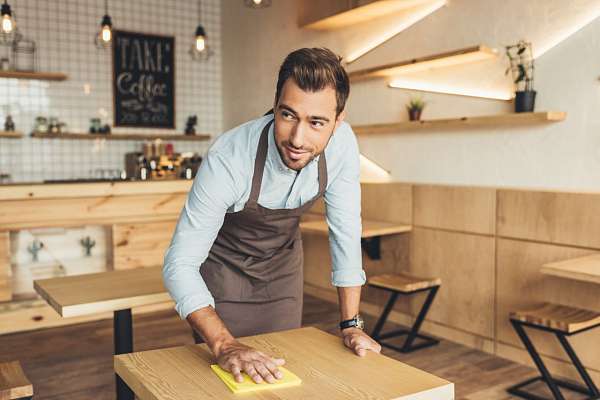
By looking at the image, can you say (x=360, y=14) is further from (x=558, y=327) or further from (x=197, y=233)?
(x=197, y=233)

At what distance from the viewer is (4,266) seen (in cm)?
434

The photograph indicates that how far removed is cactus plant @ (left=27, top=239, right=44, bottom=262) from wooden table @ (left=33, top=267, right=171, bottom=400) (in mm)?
1869

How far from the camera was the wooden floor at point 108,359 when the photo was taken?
3.33 meters

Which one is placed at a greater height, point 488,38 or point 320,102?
point 488,38

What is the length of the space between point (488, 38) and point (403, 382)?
303cm

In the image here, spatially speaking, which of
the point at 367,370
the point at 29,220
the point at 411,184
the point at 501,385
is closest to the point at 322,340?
the point at 367,370

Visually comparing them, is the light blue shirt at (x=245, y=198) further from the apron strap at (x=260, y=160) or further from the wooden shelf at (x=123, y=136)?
the wooden shelf at (x=123, y=136)

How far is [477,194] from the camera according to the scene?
12.8 feet

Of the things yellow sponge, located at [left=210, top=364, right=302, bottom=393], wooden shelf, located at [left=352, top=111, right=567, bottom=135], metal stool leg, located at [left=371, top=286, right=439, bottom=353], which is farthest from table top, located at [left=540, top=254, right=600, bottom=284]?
yellow sponge, located at [left=210, top=364, right=302, bottom=393]

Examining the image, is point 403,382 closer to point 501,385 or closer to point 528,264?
point 501,385

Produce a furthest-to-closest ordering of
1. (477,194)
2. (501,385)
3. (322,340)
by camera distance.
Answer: (477,194) < (501,385) < (322,340)

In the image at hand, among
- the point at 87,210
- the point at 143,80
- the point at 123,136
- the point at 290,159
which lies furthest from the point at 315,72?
the point at 143,80

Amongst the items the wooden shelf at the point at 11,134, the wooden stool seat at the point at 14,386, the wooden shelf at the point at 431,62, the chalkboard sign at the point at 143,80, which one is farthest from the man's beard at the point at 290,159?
the chalkboard sign at the point at 143,80

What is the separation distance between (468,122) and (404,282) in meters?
1.13
